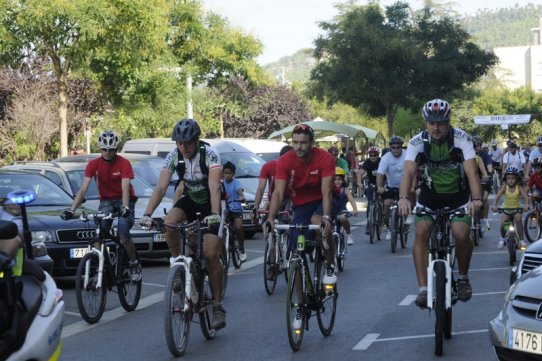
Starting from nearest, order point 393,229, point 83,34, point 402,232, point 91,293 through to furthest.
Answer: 1. point 91,293
2. point 393,229
3. point 402,232
4. point 83,34

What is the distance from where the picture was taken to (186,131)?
33.3 ft

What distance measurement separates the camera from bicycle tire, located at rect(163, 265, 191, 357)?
9.22 metres

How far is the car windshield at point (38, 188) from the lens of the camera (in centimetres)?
1542

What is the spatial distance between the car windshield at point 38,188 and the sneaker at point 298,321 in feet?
21.1

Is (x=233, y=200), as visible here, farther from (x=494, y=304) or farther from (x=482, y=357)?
(x=482, y=357)

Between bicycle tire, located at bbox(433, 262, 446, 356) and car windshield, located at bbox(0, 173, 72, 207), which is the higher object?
car windshield, located at bbox(0, 173, 72, 207)

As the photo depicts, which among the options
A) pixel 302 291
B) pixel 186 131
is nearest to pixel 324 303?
pixel 302 291

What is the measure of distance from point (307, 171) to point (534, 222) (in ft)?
29.2

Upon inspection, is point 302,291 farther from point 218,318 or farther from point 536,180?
point 536,180

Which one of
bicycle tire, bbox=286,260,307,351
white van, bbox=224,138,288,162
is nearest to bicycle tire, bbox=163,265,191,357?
bicycle tire, bbox=286,260,307,351

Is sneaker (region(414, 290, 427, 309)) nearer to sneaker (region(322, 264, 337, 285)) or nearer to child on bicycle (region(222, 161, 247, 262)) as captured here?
sneaker (region(322, 264, 337, 285))

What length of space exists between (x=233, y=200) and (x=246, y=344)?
22.2ft

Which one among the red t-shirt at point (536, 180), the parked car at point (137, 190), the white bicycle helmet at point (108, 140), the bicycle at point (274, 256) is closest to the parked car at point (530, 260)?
the bicycle at point (274, 256)

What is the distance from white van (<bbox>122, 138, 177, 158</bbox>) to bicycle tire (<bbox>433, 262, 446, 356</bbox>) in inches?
698
